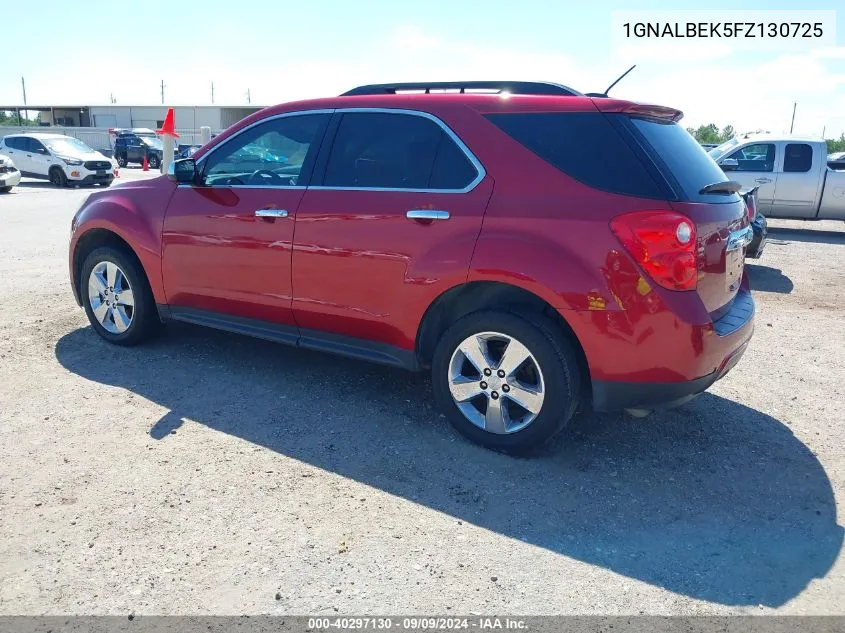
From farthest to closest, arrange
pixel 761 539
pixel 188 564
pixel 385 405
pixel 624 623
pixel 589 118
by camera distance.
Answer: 1. pixel 385 405
2. pixel 589 118
3. pixel 761 539
4. pixel 188 564
5. pixel 624 623

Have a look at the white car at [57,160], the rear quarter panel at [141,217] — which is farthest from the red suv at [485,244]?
the white car at [57,160]

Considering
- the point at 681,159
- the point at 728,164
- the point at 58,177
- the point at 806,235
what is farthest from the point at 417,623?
the point at 58,177

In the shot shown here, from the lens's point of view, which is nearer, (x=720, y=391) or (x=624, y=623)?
(x=624, y=623)

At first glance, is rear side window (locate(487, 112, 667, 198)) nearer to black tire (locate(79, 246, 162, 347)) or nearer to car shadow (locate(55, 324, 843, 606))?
car shadow (locate(55, 324, 843, 606))

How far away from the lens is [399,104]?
13.3 ft

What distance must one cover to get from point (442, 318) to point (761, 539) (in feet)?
6.36

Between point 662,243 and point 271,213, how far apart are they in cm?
237

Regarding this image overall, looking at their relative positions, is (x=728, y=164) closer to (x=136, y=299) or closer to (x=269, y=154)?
(x=269, y=154)

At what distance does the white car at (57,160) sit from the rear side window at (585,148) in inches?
839

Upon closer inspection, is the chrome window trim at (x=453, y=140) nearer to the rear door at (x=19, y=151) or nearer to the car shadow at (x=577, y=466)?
the car shadow at (x=577, y=466)

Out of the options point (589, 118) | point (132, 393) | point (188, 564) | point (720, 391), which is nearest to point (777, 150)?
point (720, 391)

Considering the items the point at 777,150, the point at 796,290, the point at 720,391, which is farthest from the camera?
the point at 777,150

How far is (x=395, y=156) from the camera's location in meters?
4.01

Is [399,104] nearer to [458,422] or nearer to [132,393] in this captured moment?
[458,422]
